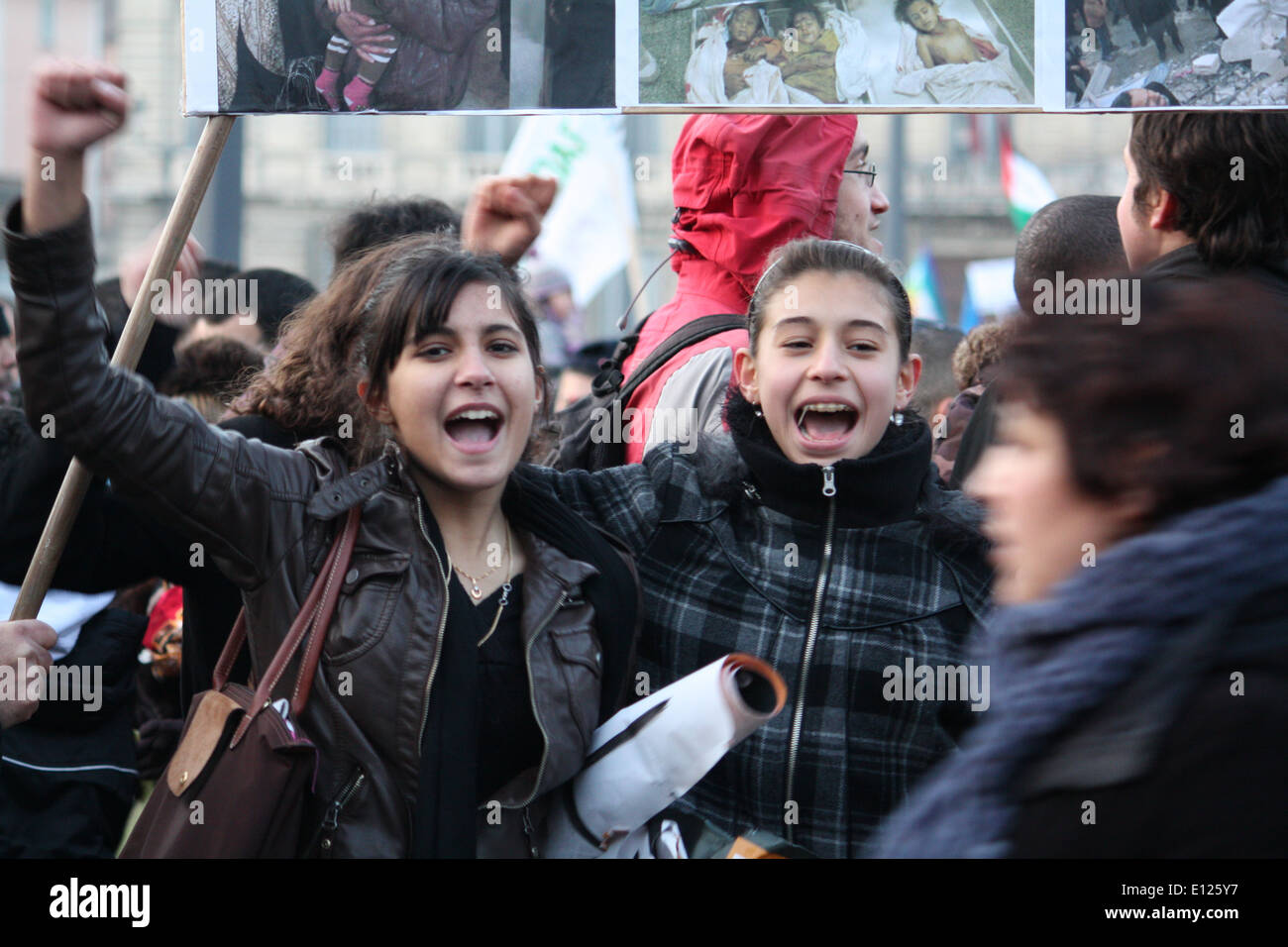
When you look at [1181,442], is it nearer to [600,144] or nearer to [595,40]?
[595,40]

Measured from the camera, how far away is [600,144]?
29.9 ft

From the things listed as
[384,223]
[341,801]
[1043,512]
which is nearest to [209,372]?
[384,223]

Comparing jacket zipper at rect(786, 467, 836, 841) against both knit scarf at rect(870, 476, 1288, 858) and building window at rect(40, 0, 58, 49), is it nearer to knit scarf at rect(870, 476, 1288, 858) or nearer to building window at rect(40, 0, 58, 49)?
knit scarf at rect(870, 476, 1288, 858)

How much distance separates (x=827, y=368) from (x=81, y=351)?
1342mm

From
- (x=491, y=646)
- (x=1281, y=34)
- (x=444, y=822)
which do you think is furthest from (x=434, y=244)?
(x=1281, y=34)

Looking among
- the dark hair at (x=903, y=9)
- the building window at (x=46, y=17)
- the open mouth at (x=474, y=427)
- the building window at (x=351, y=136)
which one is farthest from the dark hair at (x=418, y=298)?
the building window at (x=46, y=17)

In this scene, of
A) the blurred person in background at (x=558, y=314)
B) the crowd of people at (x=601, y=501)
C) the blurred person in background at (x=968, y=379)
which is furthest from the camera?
the blurred person in background at (x=558, y=314)

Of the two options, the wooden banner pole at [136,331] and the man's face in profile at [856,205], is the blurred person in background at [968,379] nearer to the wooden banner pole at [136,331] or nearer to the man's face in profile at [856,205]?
the man's face in profile at [856,205]

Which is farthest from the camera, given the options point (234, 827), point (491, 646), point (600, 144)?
point (600, 144)

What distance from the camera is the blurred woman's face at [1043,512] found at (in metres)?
1.71

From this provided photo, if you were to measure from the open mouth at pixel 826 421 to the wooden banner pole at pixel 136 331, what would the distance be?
1.17 meters

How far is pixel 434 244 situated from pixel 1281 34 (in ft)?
5.20

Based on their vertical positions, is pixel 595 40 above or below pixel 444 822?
above

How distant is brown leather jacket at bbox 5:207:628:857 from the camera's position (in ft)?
7.47
